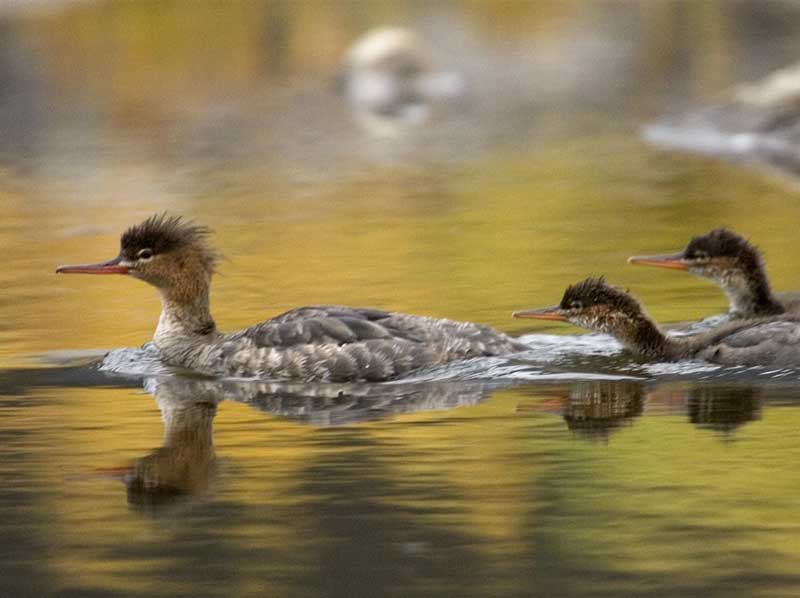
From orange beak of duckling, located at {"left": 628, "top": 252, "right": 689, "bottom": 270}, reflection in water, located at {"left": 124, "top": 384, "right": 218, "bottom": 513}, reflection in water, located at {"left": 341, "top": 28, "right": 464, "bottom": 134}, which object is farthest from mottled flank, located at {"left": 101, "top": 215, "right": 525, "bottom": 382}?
reflection in water, located at {"left": 341, "top": 28, "right": 464, "bottom": 134}

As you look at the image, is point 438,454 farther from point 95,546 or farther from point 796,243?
point 796,243

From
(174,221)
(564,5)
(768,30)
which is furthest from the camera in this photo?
(564,5)

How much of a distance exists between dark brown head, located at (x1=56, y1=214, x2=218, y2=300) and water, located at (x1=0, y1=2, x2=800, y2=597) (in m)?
0.55

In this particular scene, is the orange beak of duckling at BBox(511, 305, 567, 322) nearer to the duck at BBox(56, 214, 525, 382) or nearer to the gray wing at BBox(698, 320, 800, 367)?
the duck at BBox(56, 214, 525, 382)

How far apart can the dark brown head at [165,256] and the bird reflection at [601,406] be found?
7.81ft

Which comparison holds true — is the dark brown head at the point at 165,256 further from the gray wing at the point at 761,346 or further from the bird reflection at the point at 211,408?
the gray wing at the point at 761,346

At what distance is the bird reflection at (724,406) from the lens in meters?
8.67

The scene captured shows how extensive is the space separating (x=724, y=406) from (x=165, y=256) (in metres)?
3.40

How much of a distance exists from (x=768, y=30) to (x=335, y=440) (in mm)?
28703

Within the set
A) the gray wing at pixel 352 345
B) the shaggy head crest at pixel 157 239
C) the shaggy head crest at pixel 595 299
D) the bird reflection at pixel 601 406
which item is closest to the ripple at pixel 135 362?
the gray wing at pixel 352 345

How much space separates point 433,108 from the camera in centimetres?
2783

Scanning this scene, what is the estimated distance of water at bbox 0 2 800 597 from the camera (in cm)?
649

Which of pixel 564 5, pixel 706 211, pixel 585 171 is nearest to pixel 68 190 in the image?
pixel 585 171

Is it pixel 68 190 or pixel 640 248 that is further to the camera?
pixel 68 190
